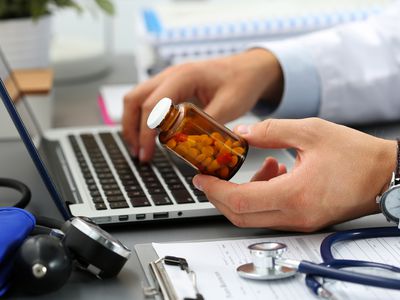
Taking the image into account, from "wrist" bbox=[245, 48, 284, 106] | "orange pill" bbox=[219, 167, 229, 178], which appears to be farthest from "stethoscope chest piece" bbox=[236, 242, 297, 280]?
"wrist" bbox=[245, 48, 284, 106]

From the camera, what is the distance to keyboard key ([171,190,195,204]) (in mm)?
820

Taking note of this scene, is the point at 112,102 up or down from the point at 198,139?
down

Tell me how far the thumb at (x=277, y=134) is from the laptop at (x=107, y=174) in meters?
0.06

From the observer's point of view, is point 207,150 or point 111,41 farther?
point 111,41

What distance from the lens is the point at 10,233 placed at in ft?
2.14

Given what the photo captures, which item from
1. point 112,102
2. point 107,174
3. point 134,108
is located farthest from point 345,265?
point 112,102

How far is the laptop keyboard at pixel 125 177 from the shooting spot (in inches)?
32.5

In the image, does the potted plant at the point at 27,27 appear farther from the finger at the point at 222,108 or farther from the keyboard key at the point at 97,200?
the keyboard key at the point at 97,200

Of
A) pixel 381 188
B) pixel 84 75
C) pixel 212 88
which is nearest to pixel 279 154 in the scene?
pixel 212 88

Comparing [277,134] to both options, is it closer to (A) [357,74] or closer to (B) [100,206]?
A: (B) [100,206]

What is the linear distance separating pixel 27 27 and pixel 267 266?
85 centimetres

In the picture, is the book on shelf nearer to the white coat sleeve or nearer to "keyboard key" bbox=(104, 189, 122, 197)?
the white coat sleeve

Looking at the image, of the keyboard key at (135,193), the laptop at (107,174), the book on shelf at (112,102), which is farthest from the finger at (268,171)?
the book on shelf at (112,102)

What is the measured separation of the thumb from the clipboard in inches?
6.2
